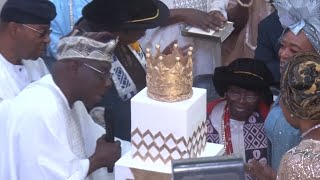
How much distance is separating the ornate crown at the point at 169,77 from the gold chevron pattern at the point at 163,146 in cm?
17

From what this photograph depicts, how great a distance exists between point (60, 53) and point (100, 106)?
84cm

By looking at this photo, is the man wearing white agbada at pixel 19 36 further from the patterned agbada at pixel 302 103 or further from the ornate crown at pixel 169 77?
the patterned agbada at pixel 302 103

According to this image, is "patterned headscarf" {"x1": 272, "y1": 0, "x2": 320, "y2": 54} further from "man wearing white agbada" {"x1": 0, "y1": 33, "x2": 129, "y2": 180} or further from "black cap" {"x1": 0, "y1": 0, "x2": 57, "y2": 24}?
"black cap" {"x1": 0, "y1": 0, "x2": 57, "y2": 24}

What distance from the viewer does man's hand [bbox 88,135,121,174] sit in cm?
385

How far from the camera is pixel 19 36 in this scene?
4375 millimetres

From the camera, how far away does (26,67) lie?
454cm

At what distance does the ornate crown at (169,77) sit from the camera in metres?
3.58

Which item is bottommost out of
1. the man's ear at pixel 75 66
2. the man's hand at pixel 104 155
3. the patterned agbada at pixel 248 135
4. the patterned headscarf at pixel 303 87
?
the patterned agbada at pixel 248 135

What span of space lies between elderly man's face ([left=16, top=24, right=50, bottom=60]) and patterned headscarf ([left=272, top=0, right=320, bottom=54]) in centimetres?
132

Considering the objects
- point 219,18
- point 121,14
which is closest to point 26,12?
point 121,14

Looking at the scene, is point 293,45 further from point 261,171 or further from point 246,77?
point 261,171

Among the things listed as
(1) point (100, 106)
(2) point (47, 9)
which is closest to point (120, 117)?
(1) point (100, 106)

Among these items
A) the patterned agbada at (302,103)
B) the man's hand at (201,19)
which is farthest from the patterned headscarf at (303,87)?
the man's hand at (201,19)

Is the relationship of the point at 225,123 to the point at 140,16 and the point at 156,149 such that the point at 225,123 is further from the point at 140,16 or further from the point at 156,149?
the point at 156,149
